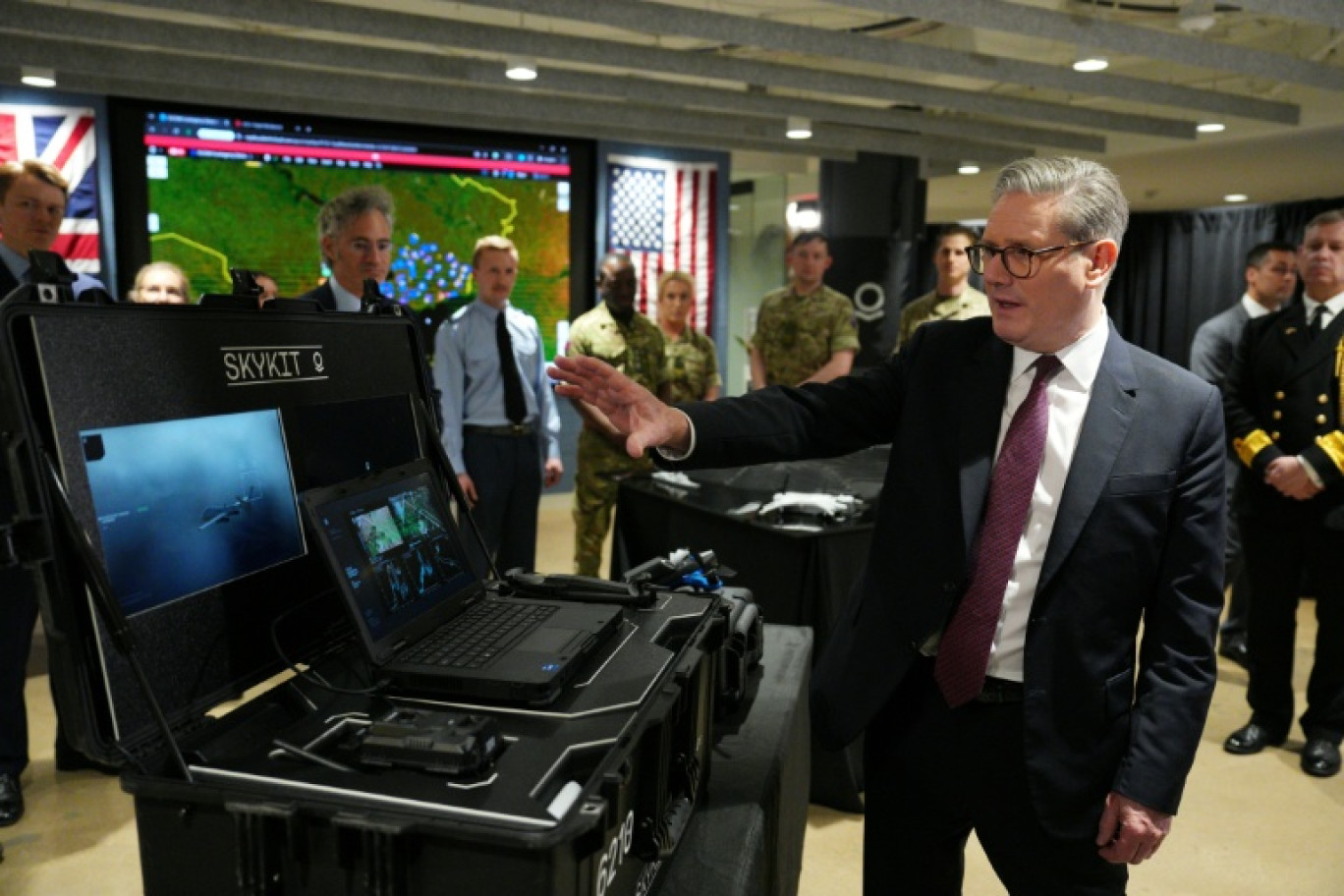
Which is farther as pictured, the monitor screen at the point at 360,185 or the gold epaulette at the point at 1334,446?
the monitor screen at the point at 360,185

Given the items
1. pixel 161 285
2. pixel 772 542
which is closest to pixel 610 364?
pixel 161 285

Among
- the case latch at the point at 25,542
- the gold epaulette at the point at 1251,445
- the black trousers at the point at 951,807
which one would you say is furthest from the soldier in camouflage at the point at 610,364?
the case latch at the point at 25,542

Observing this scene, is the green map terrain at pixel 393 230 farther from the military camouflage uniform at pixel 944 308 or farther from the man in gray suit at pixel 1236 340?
the man in gray suit at pixel 1236 340

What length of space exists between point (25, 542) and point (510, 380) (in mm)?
3052

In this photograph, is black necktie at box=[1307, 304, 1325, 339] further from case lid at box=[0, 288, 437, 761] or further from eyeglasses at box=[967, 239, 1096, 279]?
case lid at box=[0, 288, 437, 761]

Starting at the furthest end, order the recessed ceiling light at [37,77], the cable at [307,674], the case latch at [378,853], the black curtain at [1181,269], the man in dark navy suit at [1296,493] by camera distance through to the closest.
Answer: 1. the black curtain at [1181,269]
2. the recessed ceiling light at [37,77]
3. the man in dark navy suit at [1296,493]
4. the cable at [307,674]
5. the case latch at [378,853]

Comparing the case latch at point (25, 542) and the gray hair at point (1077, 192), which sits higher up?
the gray hair at point (1077, 192)

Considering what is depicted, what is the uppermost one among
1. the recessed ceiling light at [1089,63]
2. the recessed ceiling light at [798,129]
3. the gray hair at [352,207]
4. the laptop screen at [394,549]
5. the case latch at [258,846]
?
the recessed ceiling light at [1089,63]

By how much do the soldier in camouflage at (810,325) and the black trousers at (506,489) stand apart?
5.09 ft

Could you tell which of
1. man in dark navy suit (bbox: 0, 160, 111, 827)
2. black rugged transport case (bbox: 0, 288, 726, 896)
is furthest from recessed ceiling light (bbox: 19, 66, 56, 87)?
black rugged transport case (bbox: 0, 288, 726, 896)

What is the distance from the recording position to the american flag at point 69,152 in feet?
17.0

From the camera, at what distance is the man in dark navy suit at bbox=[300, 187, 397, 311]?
107 inches

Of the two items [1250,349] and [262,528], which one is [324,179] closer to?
[1250,349]

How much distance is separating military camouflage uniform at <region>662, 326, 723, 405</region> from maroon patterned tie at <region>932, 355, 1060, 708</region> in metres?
3.50
